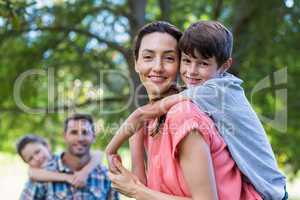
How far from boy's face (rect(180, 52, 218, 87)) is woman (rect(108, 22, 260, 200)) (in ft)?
0.23

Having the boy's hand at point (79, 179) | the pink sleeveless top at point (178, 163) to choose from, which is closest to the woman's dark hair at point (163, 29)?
the pink sleeveless top at point (178, 163)

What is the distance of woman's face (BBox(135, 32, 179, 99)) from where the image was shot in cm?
210

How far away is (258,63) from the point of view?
20.8ft

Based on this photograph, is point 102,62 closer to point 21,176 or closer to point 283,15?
point 283,15

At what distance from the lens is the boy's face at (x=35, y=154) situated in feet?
16.4

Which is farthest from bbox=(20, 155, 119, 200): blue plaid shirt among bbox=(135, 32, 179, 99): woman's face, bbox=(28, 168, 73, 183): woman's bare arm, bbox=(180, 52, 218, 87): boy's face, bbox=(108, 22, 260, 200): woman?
bbox=(180, 52, 218, 87): boy's face

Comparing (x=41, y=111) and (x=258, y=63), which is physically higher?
(x=258, y=63)

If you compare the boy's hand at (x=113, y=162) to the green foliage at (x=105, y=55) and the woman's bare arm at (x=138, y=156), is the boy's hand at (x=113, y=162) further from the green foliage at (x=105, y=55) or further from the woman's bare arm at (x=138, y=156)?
the green foliage at (x=105, y=55)

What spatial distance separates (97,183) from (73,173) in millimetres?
213

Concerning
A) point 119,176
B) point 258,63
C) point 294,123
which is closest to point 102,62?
point 258,63

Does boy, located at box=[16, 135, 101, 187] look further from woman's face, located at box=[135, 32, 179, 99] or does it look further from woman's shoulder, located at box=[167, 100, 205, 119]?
woman's shoulder, located at box=[167, 100, 205, 119]

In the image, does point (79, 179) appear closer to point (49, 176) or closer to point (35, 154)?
point (49, 176)

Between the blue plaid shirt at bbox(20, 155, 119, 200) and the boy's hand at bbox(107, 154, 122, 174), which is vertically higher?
the boy's hand at bbox(107, 154, 122, 174)

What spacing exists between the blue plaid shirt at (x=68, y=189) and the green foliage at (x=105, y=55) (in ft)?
5.71
